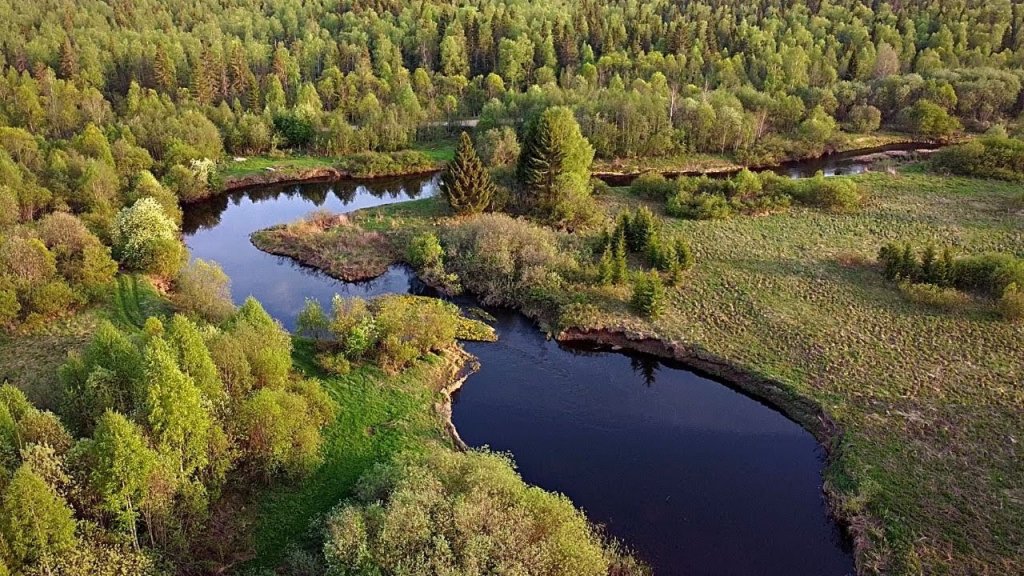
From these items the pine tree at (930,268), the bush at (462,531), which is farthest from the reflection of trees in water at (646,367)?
the pine tree at (930,268)

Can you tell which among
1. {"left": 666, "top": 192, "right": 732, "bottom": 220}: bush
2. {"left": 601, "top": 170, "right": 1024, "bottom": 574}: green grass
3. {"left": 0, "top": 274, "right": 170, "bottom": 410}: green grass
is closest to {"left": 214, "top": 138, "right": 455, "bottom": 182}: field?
{"left": 666, "top": 192, "right": 732, "bottom": 220}: bush

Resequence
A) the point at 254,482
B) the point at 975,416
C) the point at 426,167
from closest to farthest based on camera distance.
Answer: the point at 254,482 → the point at 975,416 → the point at 426,167

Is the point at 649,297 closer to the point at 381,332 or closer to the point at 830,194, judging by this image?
the point at 381,332

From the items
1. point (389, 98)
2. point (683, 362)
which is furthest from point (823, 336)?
point (389, 98)

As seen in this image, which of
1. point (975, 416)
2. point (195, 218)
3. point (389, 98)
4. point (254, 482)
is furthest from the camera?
point (389, 98)

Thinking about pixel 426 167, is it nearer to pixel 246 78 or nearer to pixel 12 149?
pixel 246 78

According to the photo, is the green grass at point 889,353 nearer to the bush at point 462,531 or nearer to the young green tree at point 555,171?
the young green tree at point 555,171

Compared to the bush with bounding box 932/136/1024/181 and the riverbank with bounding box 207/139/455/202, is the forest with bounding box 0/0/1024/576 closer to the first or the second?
the bush with bounding box 932/136/1024/181

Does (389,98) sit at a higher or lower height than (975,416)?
higher
